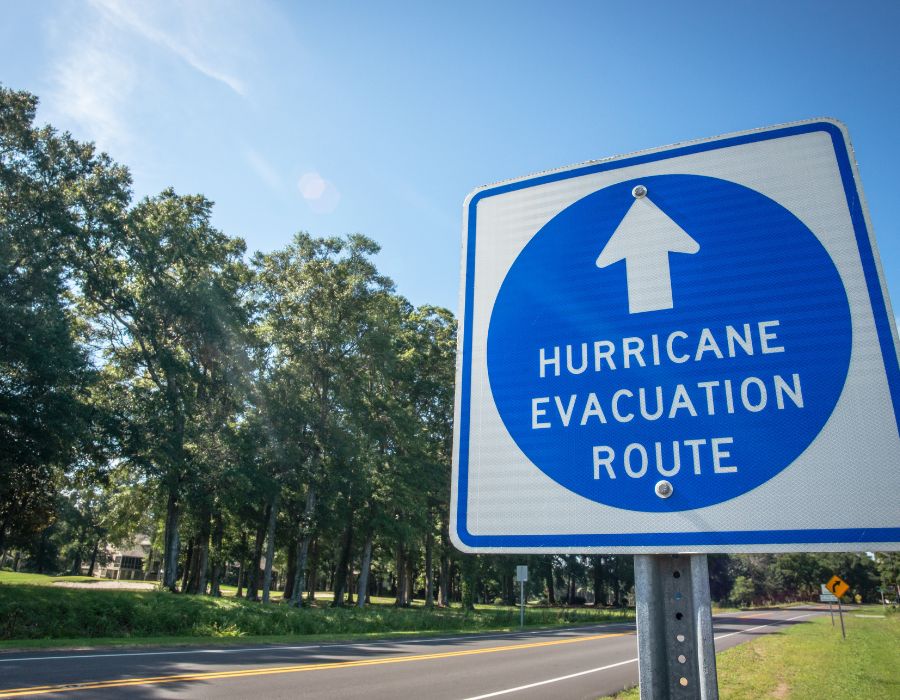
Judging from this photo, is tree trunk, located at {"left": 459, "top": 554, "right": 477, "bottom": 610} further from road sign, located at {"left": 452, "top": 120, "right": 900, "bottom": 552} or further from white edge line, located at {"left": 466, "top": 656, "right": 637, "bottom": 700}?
road sign, located at {"left": 452, "top": 120, "right": 900, "bottom": 552}

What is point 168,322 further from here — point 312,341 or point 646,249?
point 646,249

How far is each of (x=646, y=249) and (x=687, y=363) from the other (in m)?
0.34

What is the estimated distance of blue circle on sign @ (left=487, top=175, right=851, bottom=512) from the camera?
3.89 feet

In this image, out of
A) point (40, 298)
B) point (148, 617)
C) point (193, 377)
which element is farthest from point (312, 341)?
point (148, 617)

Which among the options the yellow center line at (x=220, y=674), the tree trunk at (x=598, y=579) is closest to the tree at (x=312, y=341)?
the yellow center line at (x=220, y=674)

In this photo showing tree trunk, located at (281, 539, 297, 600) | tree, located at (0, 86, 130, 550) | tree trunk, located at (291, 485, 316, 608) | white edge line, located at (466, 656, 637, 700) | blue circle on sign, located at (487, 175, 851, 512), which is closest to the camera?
blue circle on sign, located at (487, 175, 851, 512)

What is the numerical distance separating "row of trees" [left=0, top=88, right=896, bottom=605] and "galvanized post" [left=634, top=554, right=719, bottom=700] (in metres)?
22.0

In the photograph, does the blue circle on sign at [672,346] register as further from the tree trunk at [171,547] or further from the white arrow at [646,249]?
the tree trunk at [171,547]

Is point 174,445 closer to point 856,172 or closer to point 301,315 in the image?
point 301,315

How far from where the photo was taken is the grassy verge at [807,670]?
12.1 meters

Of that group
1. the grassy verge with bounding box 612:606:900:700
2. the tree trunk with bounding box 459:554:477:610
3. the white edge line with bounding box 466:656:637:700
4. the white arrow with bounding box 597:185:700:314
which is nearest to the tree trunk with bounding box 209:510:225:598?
the tree trunk with bounding box 459:554:477:610

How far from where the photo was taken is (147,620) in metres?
17.0

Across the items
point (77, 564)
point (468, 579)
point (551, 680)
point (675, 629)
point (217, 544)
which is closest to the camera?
point (675, 629)

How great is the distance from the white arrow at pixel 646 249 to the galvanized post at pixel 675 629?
60 centimetres
